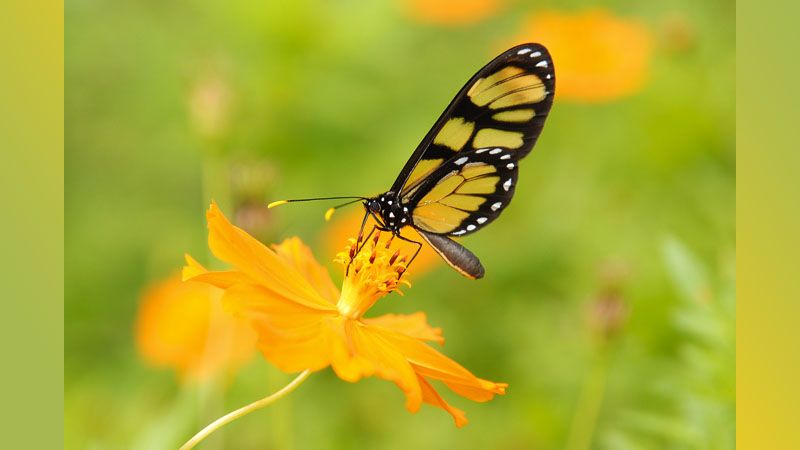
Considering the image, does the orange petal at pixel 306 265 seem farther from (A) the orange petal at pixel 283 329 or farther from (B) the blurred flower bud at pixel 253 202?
(B) the blurred flower bud at pixel 253 202

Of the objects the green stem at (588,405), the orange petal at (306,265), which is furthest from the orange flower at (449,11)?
the orange petal at (306,265)

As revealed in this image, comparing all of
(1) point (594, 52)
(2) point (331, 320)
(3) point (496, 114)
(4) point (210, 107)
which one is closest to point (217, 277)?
(2) point (331, 320)

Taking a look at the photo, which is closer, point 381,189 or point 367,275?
point 367,275

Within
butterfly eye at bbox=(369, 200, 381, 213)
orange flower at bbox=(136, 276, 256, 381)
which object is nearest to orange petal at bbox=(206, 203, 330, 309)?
butterfly eye at bbox=(369, 200, 381, 213)

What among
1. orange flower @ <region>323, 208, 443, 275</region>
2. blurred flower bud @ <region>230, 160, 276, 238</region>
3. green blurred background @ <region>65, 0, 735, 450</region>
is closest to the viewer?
blurred flower bud @ <region>230, 160, 276, 238</region>

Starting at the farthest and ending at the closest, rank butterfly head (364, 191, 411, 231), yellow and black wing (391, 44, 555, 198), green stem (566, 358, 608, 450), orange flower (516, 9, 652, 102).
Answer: orange flower (516, 9, 652, 102) < green stem (566, 358, 608, 450) < butterfly head (364, 191, 411, 231) < yellow and black wing (391, 44, 555, 198)

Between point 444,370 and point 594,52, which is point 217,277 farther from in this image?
point 594,52

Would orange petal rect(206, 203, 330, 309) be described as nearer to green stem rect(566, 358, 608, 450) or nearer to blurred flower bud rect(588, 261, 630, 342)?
blurred flower bud rect(588, 261, 630, 342)
